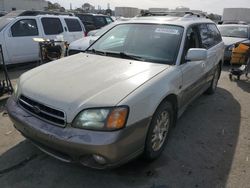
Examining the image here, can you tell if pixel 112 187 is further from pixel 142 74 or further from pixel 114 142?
pixel 142 74

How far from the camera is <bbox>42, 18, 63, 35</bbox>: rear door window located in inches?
351

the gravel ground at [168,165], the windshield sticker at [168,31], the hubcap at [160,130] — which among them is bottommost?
the gravel ground at [168,165]

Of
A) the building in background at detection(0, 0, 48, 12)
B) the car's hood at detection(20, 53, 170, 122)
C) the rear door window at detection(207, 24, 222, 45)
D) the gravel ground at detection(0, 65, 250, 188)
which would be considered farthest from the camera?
the building in background at detection(0, 0, 48, 12)

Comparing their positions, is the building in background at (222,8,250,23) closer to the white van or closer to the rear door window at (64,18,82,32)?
the rear door window at (64,18,82,32)

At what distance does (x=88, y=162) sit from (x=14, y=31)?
665 cm

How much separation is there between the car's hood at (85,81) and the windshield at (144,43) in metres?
0.21

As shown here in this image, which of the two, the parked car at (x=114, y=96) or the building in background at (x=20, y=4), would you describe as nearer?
the parked car at (x=114, y=96)

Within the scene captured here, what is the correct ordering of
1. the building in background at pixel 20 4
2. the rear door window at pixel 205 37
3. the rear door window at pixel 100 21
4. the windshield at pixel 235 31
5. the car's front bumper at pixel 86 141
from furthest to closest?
the building in background at pixel 20 4 < the rear door window at pixel 100 21 < the windshield at pixel 235 31 < the rear door window at pixel 205 37 < the car's front bumper at pixel 86 141

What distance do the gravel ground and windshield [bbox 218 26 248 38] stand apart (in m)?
7.59

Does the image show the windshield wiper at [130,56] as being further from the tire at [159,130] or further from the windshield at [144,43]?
the tire at [159,130]

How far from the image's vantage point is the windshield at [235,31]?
11094 millimetres

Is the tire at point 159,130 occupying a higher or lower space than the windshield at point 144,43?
lower

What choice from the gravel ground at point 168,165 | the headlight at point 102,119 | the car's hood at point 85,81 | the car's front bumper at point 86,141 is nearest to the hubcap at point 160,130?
the gravel ground at point 168,165

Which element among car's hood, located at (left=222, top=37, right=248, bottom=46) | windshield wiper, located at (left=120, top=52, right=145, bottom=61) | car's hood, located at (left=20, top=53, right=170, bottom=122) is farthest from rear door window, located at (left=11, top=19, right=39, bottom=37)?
car's hood, located at (left=222, top=37, right=248, bottom=46)
